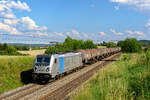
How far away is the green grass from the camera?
19.5 metres

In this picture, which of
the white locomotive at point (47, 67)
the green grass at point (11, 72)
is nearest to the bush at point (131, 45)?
the green grass at point (11, 72)

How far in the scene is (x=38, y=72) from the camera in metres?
20.0

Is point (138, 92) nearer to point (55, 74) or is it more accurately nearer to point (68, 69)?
point (55, 74)

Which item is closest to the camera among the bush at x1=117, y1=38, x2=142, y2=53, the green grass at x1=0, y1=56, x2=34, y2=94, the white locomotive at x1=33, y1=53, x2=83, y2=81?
the green grass at x1=0, y1=56, x2=34, y2=94

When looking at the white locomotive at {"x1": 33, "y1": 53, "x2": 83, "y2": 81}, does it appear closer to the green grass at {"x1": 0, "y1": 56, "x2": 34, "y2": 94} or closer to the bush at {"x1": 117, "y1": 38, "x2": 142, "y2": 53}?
the green grass at {"x1": 0, "y1": 56, "x2": 34, "y2": 94}

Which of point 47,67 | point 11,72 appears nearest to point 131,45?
point 47,67

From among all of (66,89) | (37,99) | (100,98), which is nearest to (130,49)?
(66,89)

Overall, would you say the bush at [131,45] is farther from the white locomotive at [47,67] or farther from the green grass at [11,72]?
the white locomotive at [47,67]

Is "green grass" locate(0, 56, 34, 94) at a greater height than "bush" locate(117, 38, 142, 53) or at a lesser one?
lesser

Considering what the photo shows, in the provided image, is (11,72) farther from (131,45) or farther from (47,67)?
(131,45)

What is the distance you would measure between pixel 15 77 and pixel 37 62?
12.2ft

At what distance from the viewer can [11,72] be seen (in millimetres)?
22266

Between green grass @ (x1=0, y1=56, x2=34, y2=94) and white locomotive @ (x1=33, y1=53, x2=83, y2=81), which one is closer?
green grass @ (x1=0, y1=56, x2=34, y2=94)

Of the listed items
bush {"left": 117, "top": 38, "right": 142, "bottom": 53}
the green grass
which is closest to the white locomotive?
the green grass
